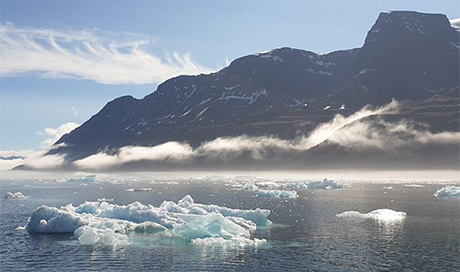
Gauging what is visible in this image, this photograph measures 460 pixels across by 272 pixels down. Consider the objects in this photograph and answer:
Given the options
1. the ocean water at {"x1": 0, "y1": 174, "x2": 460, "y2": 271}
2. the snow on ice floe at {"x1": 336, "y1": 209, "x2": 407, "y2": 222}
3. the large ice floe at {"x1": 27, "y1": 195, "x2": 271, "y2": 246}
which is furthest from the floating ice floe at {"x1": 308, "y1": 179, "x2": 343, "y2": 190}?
the large ice floe at {"x1": 27, "y1": 195, "x2": 271, "y2": 246}

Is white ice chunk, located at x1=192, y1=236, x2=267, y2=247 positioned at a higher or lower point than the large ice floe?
lower

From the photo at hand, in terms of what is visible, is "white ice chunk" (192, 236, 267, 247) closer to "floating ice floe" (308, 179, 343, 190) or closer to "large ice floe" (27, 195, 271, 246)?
"large ice floe" (27, 195, 271, 246)

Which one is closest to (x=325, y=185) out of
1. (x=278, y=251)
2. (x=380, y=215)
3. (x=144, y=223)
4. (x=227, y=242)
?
(x=380, y=215)

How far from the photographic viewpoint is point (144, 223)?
71.7m

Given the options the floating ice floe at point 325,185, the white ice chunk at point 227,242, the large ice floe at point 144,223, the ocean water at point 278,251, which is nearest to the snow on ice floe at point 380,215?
the ocean water at point 278,251

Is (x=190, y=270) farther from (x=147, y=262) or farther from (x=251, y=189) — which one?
(x=251, y=189)

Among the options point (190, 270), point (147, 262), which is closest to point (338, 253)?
point (190, 270)

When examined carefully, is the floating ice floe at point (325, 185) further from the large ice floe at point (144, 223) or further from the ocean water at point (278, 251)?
the large ice floe at point (144, 223)

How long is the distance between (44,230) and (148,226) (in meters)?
16.2

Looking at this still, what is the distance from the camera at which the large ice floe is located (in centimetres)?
6366

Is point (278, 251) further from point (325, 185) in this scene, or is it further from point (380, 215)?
point (325, 185)

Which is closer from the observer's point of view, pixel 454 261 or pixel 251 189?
pixel 454 261

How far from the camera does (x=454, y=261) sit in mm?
54688

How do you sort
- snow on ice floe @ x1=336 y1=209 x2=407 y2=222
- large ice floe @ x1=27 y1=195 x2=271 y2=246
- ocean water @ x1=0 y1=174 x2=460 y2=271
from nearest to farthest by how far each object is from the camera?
ocean water @ x1=0 y1=174 x2=460 y2=271 < large ice floe @ x1=27 y1=195 x2=271 y2=246 < snow on ice floe @ x1=336 y1=209 x2=407 y2=222
